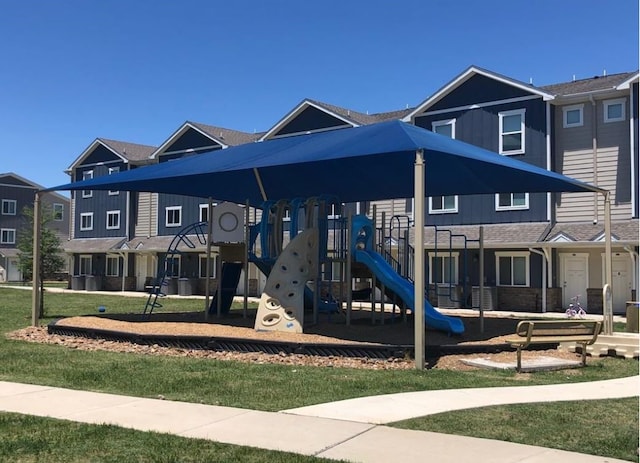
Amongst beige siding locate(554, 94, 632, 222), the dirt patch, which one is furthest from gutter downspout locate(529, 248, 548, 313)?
the dirt patch

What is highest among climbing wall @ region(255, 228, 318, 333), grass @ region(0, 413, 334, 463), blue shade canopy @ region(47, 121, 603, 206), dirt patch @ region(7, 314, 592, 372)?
blue shade canopy @ region(47, 121, 603, 206)

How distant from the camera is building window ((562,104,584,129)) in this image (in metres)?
26.3

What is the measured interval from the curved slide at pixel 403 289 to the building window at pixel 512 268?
43.0 feet

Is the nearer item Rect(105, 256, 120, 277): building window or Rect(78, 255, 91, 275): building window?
Rect(105, 256, 120, 277): building window

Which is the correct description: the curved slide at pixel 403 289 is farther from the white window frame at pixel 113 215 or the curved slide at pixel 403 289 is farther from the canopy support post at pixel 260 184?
the white window frame at pixel 113 215

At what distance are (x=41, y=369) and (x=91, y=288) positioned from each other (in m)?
32.4

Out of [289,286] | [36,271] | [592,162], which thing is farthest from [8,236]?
[289,286]

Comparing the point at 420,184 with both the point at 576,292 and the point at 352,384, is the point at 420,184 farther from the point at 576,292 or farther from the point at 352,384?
the point at 576,292

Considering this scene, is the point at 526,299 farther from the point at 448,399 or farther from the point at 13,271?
the point at 13,271

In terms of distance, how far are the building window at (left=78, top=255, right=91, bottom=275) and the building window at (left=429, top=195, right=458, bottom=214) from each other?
24737 millimetres

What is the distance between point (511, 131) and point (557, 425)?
21.4 meters

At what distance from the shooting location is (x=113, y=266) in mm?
43062

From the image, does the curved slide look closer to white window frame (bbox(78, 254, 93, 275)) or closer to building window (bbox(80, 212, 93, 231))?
white window frame (bbox(78, 254, 93, 275))

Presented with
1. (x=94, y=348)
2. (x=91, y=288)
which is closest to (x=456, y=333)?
(x=94, y=348)
